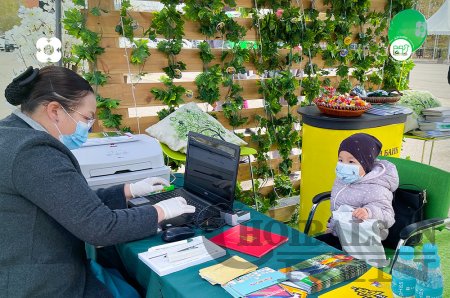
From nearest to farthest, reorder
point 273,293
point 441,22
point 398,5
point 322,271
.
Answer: point 273,293
point 322,271
point 398,5
point 441,22

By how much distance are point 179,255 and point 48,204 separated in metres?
0.46

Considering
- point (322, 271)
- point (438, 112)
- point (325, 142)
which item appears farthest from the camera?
point (438, 112)

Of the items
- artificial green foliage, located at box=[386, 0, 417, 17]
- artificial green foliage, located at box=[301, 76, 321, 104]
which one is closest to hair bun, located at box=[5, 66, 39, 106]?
artificial green foliage, located at box=[301, 76, 321, 104]

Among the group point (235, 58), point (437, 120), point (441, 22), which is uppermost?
point (441, 22)

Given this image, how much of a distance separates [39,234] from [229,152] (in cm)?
77

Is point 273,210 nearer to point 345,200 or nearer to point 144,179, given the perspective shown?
point 345,200

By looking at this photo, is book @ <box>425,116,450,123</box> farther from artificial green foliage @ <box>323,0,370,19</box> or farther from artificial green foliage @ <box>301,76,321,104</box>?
artificial green foliage @ <box>323,0,370,19</box>

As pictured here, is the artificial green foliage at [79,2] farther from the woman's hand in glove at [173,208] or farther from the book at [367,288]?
the book at [367,288]

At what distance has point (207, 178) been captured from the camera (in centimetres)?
180

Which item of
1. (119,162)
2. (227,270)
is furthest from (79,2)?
(227,270)

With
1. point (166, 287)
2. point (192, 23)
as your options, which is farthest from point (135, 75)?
point (166, 287)

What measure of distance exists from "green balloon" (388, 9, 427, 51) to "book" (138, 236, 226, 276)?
325 centimetres

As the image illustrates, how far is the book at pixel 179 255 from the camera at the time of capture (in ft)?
4.31

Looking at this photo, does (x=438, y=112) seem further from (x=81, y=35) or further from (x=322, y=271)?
(x=81, y=35)
